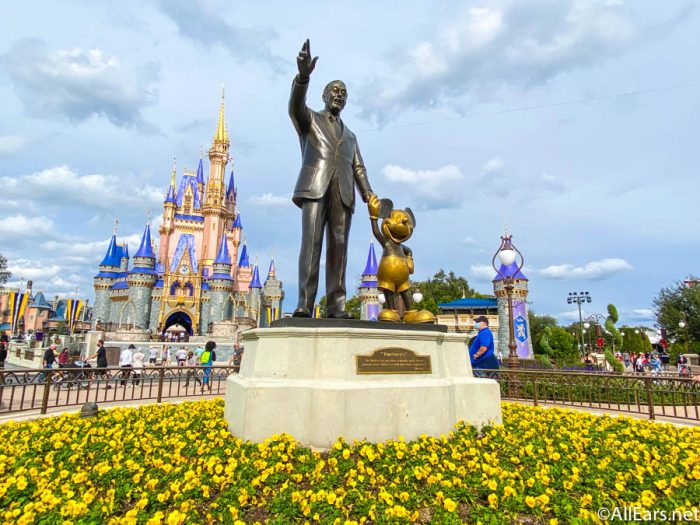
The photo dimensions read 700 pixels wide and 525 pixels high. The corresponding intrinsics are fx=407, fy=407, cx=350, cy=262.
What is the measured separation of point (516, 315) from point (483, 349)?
27398 millimetres

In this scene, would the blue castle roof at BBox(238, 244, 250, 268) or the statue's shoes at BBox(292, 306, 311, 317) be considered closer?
the statue's shoes at BBox(292, 306, 311, 317)

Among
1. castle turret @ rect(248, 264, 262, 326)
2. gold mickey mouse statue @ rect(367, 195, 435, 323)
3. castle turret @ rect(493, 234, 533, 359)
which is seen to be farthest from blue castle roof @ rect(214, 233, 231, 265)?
gold mickey mouse statue @ rect(367, 195, 435, 323)

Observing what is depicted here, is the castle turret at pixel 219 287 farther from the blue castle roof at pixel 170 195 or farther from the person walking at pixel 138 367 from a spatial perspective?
the person walking at pixel 138 367

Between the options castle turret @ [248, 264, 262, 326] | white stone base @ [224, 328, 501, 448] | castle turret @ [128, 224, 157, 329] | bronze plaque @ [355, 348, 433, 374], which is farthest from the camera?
castle turret @ [248, 264, 262, 326]

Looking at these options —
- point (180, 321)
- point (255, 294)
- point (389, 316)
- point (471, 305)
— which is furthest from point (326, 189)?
point (255, 294)

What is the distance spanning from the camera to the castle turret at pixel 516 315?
3297cm

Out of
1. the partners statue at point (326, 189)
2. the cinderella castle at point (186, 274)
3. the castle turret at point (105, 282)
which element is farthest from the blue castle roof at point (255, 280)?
the partners statue at point (326, 189)

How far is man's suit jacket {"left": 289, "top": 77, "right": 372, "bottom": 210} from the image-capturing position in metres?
5.15

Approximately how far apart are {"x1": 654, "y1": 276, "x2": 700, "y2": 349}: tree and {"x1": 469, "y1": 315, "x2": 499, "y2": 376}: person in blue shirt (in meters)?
30.2

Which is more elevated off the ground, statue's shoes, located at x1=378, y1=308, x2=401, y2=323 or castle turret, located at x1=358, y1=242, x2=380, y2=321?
castle turret, located at x1=358, y1=242, x2=380, y2=321

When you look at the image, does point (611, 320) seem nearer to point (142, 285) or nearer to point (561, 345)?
point (561, 345)

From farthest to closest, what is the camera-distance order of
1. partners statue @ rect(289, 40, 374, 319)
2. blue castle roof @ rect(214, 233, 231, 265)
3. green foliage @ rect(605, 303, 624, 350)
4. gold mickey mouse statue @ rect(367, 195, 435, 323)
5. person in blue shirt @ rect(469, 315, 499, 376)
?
blue castle roof @ rect(214, 233, 231, 265) < green foliage @ rect(605, 303, 624, 350) < person in blue shirt @ rect(469, 315, 499, 376) < gold mickey mouse statue @ rect(367, 195, 435, 323) < partners statue @ rect(289, 40, 374, 319)

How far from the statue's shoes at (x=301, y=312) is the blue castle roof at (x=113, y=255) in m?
53.5

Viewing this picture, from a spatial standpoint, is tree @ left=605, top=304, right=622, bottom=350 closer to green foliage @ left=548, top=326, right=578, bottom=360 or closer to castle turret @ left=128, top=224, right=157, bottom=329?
green foliage @ left=548, top=326, right=578, bottom=360
